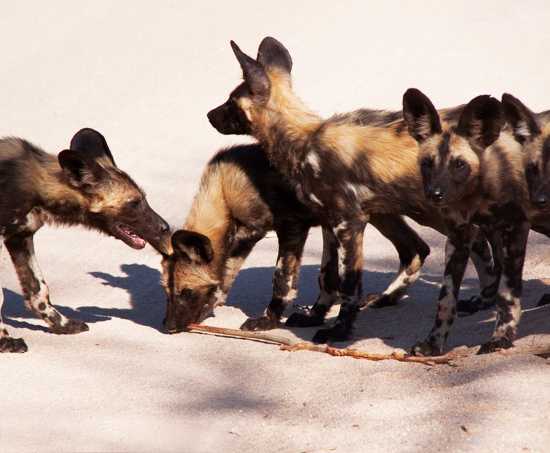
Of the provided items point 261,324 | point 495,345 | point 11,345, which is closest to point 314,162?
point 261,324

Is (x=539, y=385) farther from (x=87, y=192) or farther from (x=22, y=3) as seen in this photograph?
(x=22, y=3)

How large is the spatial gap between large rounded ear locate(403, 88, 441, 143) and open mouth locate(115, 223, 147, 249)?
2.05m

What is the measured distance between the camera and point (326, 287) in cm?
851

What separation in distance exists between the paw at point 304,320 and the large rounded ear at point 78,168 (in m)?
1.89

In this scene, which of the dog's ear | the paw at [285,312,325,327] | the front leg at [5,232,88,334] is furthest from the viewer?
the paw at [285,312,325,327]

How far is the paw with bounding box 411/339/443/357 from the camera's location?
7.01m

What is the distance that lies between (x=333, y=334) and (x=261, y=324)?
2.41ft

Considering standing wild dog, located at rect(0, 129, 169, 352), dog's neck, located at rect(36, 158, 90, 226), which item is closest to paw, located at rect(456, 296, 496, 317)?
standing wild dog, located at rect(0, 129, 169, 352)

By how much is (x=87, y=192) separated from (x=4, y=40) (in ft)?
31.6

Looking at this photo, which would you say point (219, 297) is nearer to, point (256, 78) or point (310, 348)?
point (310, 348)

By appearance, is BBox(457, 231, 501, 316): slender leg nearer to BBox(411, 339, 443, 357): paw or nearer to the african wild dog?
the african wild dog

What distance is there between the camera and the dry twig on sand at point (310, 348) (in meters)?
6.71

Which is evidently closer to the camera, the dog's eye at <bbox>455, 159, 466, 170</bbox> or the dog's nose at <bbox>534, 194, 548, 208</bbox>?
the dog's nose at <bbox>534, 194, 548, 208</bbox>

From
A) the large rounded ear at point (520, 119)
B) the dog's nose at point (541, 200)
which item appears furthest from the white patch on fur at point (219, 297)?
the dog's nose at point (541, 200)
